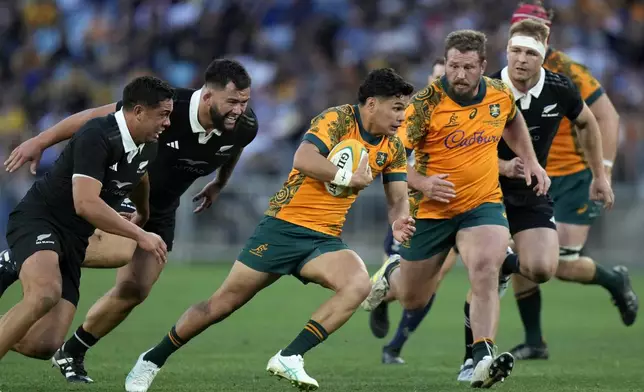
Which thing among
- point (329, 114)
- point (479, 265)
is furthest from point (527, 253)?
point (329, 114)

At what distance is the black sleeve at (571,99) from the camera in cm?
980

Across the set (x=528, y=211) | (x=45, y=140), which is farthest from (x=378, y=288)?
(x=45, y=140)

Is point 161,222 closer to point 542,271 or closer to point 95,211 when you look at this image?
point 95,211

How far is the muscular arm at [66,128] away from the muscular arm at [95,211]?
39.1 inches

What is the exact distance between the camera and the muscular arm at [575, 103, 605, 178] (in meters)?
9.92

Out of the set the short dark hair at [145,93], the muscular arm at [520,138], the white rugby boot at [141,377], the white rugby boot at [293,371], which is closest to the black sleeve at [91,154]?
the short dark hair at [145,93]

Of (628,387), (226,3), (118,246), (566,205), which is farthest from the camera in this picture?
(226,3)

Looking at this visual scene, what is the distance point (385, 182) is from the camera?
8.34 metres

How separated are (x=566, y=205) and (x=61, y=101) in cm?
1347

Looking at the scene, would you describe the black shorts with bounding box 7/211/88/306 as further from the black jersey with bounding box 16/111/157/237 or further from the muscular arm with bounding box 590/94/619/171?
the muscular arm with bounding box 590/94/619/171

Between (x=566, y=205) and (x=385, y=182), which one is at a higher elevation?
(x=385, y=182)

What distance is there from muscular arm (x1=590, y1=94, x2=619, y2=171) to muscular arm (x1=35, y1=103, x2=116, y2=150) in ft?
15.6

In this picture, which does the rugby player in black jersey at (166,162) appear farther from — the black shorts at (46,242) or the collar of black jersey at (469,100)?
the collar of black jersey at (469,100)

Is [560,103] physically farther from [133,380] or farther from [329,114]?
[133,380]
